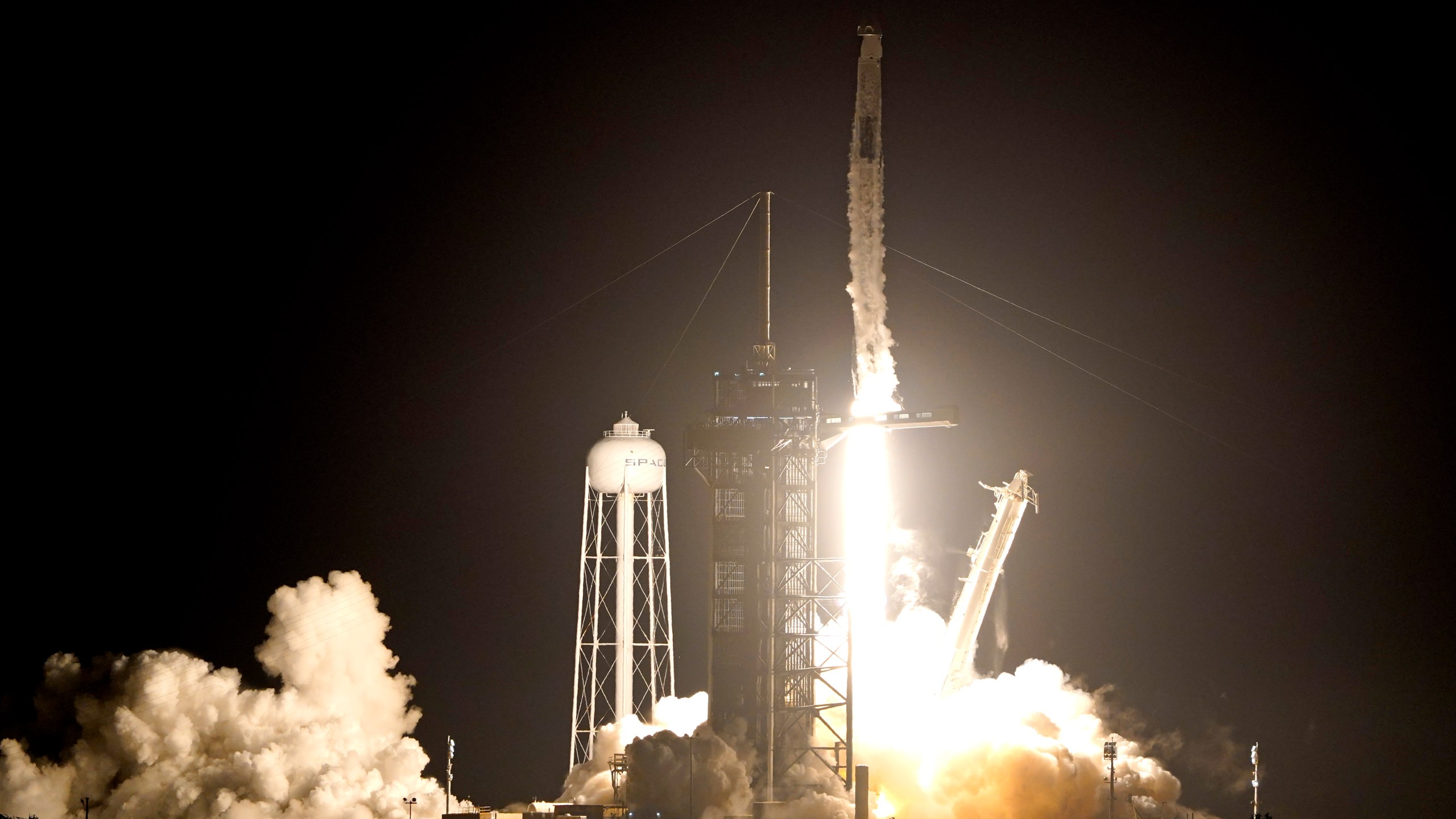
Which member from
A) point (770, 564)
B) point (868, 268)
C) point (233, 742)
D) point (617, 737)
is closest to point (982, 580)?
point (770, 564)

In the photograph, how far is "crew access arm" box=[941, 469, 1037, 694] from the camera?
34.9 metres

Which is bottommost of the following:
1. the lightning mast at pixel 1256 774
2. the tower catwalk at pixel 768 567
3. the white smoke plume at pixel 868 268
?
the lightning mast at pixel 1256 774

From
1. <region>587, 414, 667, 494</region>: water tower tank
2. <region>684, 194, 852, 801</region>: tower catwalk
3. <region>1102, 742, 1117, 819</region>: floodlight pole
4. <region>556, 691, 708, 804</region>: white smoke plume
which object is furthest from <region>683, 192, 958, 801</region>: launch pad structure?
<region>1102, 742, 1117, 819</region>: floodlight pole

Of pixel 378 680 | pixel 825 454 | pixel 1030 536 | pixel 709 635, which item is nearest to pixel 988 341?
pixel 1030 536

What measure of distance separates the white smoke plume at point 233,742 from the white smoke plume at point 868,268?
10.6 meters

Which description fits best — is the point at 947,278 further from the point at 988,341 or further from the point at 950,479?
the point at 950,479

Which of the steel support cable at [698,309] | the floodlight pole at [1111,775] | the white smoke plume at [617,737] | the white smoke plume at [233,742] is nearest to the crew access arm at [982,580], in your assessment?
the floodlight pole at [1111,775]

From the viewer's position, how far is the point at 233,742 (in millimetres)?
34469

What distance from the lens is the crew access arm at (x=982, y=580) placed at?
3494cm

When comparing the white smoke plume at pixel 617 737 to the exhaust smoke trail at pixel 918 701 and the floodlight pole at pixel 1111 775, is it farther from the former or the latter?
the floodlight pole at pixel 1111 775

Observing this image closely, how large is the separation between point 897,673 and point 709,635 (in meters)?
4.28

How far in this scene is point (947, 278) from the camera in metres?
41.0

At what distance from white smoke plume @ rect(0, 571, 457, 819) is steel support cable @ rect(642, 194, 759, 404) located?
901 cm

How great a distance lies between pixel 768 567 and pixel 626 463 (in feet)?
14.1
